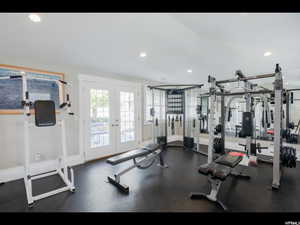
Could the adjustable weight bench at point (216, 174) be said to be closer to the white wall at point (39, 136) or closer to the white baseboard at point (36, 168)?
the white baseboard at point (36, 168)

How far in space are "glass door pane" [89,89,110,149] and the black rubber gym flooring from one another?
2.99 ft

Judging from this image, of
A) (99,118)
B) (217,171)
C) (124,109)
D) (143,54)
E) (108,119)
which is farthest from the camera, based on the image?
(124,109)

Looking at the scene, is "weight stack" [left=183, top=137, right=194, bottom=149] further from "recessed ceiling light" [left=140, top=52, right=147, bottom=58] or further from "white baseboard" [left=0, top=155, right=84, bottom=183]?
"white baseboard" [left=0, top=155, right=84, bottom=183]

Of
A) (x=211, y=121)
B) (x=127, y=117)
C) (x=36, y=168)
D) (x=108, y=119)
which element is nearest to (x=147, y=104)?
(x=127, y=117)

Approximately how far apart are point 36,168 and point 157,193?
2600 millimetres

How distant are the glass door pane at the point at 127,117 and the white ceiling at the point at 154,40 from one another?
989 mm

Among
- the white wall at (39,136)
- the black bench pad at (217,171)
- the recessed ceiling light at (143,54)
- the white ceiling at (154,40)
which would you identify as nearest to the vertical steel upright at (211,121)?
the black bench pad at (217,171)

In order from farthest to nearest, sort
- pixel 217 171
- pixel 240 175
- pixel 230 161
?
pixel 240 175, pixel 230 161, pixel 217 171

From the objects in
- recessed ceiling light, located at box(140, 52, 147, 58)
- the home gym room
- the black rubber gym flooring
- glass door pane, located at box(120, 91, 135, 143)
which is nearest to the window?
glass door pane, located at box(120, 91, 135, 143)

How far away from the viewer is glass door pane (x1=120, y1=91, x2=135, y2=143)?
4.33 metres

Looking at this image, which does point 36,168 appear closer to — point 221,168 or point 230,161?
point 221,168

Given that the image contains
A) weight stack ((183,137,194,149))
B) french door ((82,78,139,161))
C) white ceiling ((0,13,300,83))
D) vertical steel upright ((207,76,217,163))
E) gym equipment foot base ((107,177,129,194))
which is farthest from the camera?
weight stack ((183,137,194,149))

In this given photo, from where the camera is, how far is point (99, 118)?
152 inches

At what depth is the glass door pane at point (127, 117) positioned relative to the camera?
433 cm
